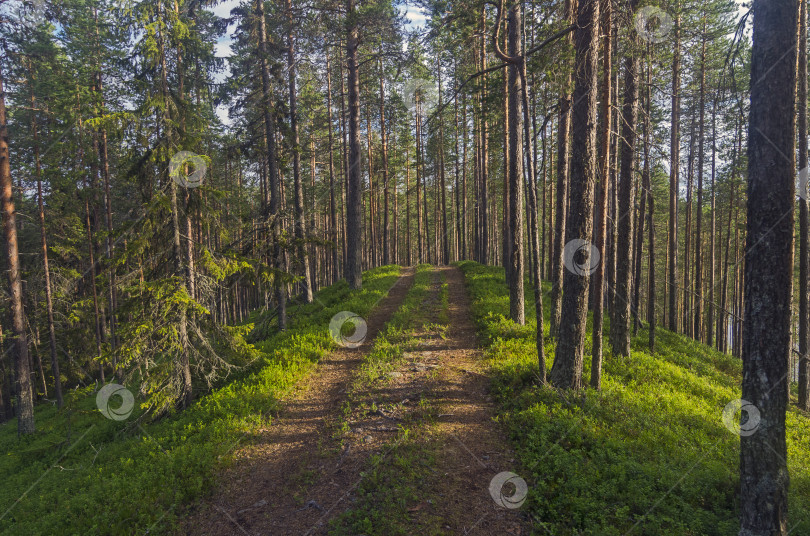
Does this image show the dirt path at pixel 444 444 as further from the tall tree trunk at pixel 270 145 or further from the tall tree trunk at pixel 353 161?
the tall tree trunk at pixel 353 161

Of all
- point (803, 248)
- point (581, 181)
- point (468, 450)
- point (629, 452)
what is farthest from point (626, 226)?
point (468, 450)

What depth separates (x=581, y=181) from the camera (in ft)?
24.5

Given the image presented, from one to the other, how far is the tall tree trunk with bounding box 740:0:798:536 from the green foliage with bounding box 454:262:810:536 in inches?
21.6

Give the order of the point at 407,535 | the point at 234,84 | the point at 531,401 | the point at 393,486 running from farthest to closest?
the point at 234,84
the point at 531,401
the point at 393,486
the point at 407,535

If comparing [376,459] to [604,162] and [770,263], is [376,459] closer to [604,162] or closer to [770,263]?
[770,263]

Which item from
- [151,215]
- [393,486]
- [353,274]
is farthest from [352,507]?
[353,274]

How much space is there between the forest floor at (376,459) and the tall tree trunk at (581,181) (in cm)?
216

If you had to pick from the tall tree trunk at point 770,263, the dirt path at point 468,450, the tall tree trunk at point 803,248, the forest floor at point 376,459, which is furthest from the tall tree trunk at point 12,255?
the tall tree trunk at point 803,248

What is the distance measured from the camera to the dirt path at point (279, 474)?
504 cm

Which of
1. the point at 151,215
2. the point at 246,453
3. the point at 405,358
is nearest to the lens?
the point at 246,453

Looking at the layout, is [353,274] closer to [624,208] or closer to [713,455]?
[624,208]

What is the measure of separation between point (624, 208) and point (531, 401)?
6.74m

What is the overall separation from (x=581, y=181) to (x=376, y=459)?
21.7 ft

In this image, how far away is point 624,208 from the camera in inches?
419
